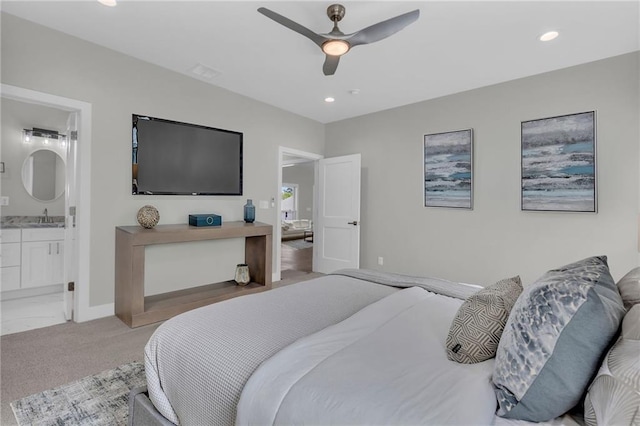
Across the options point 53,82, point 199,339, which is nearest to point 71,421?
point 199,339

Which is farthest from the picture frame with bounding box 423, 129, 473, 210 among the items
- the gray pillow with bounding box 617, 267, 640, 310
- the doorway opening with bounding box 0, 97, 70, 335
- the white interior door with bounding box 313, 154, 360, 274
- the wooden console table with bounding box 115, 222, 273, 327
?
the doorway opening with bounding box 0, 97, 70, 335

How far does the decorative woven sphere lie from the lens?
3066mm

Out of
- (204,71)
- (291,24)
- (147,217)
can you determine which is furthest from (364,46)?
(147,217)

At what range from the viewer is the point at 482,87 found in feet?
12.1

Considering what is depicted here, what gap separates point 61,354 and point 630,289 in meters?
3.33

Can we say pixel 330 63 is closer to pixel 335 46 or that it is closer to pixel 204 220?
pixel 335 46

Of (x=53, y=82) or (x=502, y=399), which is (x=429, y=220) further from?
(x=53, y=82)

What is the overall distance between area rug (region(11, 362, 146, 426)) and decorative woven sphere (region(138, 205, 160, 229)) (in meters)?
1.46

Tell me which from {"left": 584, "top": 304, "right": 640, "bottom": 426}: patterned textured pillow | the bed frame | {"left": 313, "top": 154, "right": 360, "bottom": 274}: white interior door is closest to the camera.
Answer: {"left": 584, "top": 304, "right": 640, "bottom": 426}: patterned textured pillow

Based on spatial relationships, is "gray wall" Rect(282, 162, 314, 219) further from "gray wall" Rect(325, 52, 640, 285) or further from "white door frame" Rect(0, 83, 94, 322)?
"white door frame" Rect(0, 83, 94, 322)

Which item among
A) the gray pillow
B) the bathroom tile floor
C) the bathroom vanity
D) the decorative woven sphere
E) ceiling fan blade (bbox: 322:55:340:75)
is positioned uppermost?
ceiling fan blade (bbox: 322:55:340:75)

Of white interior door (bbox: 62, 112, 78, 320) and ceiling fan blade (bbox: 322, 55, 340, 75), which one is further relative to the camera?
white interior door (bbox: 62, 112, 78, 320)

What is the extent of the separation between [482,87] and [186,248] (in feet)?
13.4

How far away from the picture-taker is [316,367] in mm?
976
